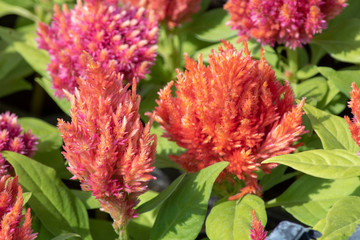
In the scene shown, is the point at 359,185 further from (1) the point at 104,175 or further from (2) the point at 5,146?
(2) the point at 5,146

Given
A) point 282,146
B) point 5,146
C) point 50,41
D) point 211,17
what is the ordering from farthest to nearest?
point 211,17 → point 50,41 → point 5,146 → point 282,146

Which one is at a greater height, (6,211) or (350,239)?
(6,211)

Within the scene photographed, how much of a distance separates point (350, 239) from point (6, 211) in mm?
671

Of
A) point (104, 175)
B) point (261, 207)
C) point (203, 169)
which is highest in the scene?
point (104, 175)

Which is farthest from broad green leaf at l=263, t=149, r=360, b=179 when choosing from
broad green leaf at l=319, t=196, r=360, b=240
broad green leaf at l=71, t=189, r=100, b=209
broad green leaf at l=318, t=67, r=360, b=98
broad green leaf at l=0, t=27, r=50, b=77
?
broad green leaf at l=0, t=27, r=50, b=77

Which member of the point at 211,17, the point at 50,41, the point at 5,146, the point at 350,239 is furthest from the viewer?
the point at 211,17

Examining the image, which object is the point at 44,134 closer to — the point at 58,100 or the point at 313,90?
the point at 58,100

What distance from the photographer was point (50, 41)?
156cm

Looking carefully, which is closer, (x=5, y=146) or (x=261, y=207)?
(x=261, y=207)

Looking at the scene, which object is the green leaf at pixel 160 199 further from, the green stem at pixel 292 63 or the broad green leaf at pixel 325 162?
the green stem at pixel 292 63

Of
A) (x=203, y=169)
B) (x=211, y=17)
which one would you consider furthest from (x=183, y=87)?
(x=211, y=17)

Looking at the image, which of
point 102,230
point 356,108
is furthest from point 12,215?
point 356,108

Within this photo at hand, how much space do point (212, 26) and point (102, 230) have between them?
88cm

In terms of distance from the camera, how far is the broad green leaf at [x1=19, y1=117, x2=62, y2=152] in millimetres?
1681
